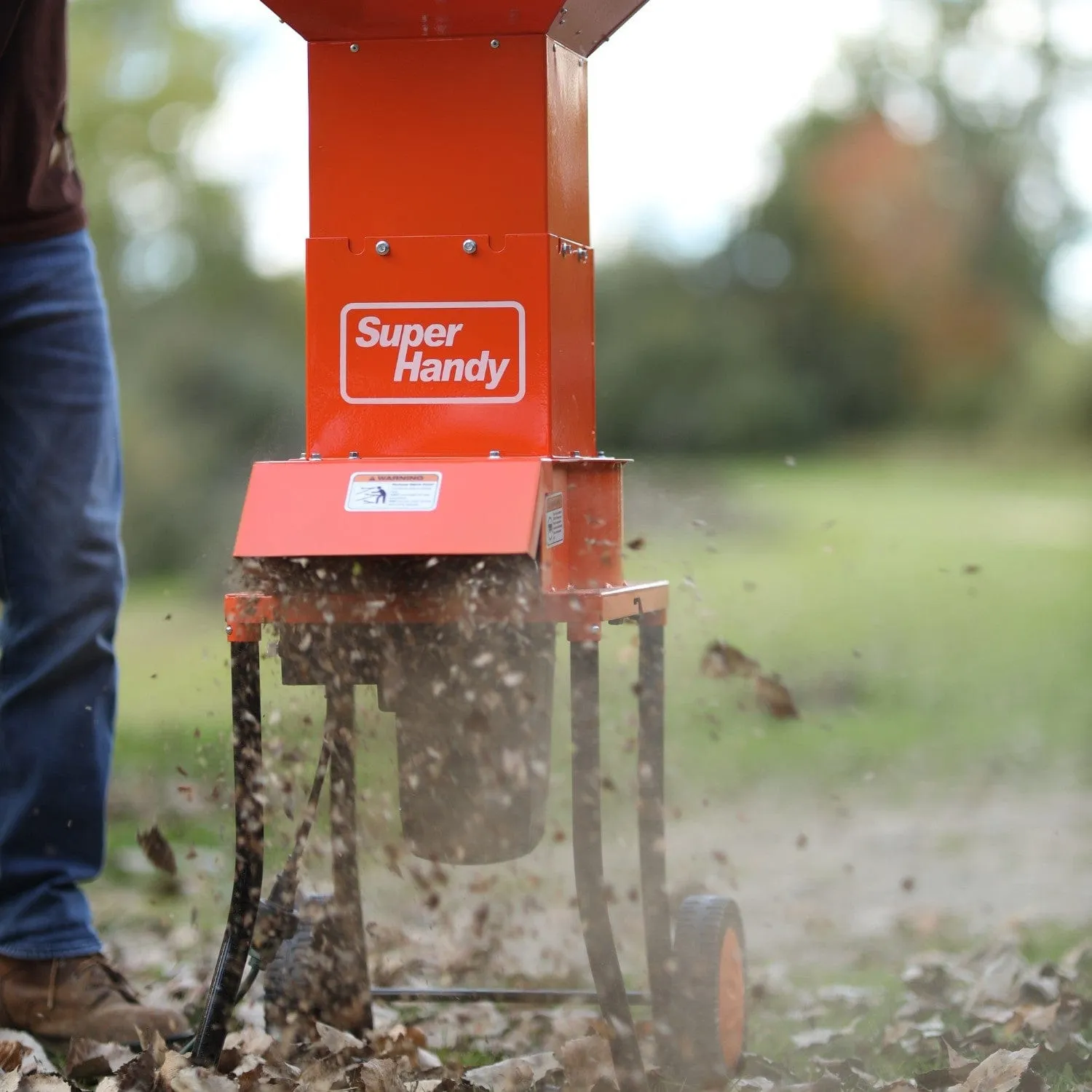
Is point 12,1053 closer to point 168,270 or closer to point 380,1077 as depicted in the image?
point 380,1077

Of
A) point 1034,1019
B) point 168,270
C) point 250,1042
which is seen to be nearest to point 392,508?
point 250,1042

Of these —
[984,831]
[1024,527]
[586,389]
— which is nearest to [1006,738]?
[984,831]

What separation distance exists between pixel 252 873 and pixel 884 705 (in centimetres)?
516

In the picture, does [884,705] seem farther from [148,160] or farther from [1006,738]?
[148,160]

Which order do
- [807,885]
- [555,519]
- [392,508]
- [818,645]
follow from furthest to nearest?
[818,645], [807,885], [555,519], [392,508]

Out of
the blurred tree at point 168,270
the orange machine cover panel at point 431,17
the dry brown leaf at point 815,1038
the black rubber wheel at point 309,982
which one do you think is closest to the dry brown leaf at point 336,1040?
the black rubber wheel at point 309,982

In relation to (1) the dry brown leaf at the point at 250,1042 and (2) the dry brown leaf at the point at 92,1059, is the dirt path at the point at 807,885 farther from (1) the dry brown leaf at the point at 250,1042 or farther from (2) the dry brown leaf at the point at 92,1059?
(2) the dry brown leaf at the point at 92,1059

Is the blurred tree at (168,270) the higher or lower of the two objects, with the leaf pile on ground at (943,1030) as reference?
higher

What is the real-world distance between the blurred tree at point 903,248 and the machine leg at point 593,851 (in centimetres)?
1191

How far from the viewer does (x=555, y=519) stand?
7.08ft

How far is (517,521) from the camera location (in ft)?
6.59

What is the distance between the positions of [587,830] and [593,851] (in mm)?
30

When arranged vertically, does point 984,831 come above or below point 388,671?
below

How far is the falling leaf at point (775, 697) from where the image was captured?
2.64 meters
